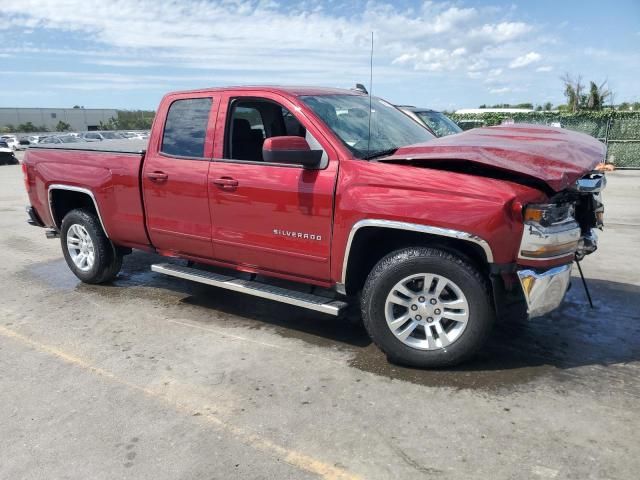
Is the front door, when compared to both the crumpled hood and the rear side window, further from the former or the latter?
the crumpled hood

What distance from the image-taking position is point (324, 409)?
3373 millimetres

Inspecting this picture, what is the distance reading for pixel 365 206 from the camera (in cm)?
381

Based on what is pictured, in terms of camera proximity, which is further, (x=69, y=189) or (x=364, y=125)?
(x=69, y=189)

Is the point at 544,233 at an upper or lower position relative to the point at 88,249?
upper

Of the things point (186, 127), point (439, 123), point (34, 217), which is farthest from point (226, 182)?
point (439, 123)

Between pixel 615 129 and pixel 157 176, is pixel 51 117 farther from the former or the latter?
pixel 157 176

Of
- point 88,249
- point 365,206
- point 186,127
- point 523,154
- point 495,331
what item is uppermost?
point 186,127

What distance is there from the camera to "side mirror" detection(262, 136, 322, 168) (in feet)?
12.5

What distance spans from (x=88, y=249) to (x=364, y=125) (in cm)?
337

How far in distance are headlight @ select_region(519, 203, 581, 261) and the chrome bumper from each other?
0.10m

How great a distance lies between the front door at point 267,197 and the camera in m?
4.07

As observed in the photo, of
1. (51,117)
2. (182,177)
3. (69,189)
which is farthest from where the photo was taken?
(51,117)

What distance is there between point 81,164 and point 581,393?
4936 mm

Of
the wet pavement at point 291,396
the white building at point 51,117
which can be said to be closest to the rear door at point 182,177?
the wet pavement at point 291,396
